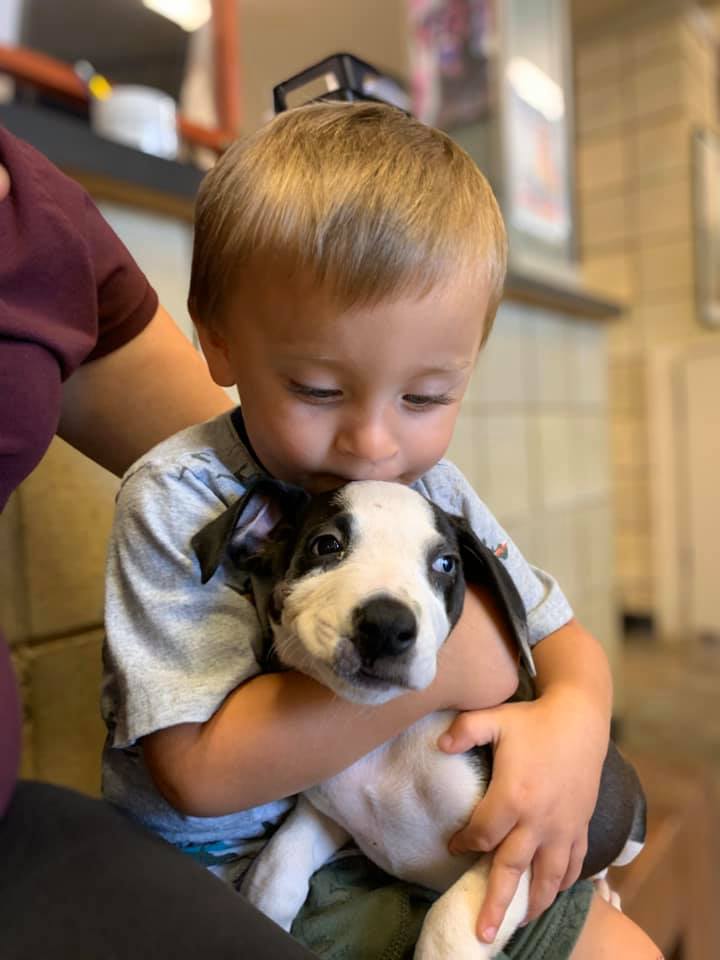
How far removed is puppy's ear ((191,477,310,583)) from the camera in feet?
1.58

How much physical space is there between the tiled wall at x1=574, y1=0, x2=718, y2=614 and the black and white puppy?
2.74 metres

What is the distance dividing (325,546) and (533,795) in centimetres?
21

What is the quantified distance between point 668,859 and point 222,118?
1.34 m

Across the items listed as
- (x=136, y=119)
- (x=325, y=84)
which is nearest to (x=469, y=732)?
(x=325, y=84)

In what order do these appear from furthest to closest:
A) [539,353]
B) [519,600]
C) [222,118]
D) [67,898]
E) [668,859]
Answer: [539,353]
[222,118]
[668,859]
[519,600]
[67,898]

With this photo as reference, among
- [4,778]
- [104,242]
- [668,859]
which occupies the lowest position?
[668,859]

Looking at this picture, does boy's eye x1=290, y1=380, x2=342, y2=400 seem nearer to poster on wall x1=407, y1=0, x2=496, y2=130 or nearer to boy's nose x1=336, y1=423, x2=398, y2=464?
boy's nose x1=336, y1=423, x2=398, y2=464

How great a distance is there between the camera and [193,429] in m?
0.58

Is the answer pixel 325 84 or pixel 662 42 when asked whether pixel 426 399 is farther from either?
pixel 662 42

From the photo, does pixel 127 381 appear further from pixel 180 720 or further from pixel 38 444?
pixel 180 720

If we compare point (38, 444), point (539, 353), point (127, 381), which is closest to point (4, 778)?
point (38, 444)

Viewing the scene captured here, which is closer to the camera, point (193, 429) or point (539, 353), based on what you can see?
point (193, 429)

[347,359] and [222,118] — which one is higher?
[222,118]

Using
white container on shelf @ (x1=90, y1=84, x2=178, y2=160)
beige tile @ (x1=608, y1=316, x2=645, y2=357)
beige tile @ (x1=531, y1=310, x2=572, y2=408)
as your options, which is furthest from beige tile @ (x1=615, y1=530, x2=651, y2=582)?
white container on shelf @ (x1=90, y1=84, x2=178, y2=160)
